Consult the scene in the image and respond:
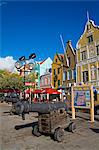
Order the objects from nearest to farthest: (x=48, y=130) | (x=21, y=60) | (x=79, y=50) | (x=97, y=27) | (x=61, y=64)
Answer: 1. (x=48, y=130)
2. (x=21, y=60)
3. (x=97, y=27)
4. (x=79, y=50)
5. (x=61, y=64)

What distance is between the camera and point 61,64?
43.1 m

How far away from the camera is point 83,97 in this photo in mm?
16141

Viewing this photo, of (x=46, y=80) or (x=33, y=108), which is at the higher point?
(x=46, y=80)

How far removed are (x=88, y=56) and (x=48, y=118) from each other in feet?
82.7

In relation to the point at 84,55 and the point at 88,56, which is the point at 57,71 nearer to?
the point at 84,55

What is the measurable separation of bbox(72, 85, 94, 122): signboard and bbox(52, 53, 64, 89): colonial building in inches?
1008

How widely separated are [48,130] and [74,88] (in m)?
7.21

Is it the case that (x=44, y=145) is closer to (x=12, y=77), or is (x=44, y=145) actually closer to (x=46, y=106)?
(x=46, y=106)

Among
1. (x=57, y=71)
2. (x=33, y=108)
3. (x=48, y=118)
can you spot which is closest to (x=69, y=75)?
(x=57, y=71)

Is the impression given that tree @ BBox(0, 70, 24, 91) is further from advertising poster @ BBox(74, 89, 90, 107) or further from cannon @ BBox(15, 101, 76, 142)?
cannon @ BBox(15, 101, 76, 142)

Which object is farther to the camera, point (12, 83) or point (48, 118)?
point (12, 83)

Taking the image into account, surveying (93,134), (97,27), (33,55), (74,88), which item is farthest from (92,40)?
(93,134)

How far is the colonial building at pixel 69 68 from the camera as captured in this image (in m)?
38.4

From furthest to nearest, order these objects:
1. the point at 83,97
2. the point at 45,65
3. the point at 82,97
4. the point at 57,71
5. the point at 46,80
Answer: the point at 45,65 < the point at 46,80 < the point at 57,71 < the point at 82,97 < the point at 83,97
